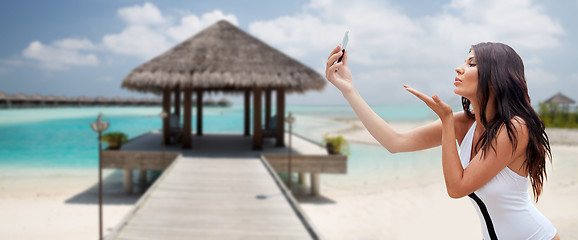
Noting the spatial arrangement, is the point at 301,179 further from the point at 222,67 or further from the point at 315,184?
the point at 222,67

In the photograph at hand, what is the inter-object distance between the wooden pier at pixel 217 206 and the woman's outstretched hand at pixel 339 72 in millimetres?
2801

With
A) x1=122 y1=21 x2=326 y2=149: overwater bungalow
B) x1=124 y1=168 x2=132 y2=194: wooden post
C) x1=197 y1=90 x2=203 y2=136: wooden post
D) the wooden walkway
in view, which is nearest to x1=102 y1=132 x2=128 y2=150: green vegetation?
x1=124 y1=168 x2=132 y2=194: wooden post

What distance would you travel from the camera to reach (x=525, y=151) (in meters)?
0.68

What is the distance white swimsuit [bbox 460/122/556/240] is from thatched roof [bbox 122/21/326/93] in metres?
7.14

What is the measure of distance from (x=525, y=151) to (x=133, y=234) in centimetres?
358

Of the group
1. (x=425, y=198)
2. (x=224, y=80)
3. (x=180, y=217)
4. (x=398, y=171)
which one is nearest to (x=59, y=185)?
(x=224, y=80)

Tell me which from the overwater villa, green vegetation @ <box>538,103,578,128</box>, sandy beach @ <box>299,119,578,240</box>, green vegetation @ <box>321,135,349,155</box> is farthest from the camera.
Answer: green vegetation @ <box>538,103,578,128</box>

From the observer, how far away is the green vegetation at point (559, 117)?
56.3 feet

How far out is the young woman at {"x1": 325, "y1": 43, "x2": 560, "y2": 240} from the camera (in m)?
0.67

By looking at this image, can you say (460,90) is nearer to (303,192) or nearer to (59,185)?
(303,192)

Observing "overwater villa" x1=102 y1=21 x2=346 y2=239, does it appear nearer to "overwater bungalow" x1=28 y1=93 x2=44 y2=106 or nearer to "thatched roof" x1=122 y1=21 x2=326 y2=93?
"thatched roof" x1=122 y1=21 x2=326 y2=93

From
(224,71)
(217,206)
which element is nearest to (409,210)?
(217,206)

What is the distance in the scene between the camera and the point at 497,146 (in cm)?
66

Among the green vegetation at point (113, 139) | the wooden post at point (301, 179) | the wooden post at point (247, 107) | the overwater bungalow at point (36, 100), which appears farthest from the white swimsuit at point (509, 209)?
the overwater bungalow at point (36, 100)
